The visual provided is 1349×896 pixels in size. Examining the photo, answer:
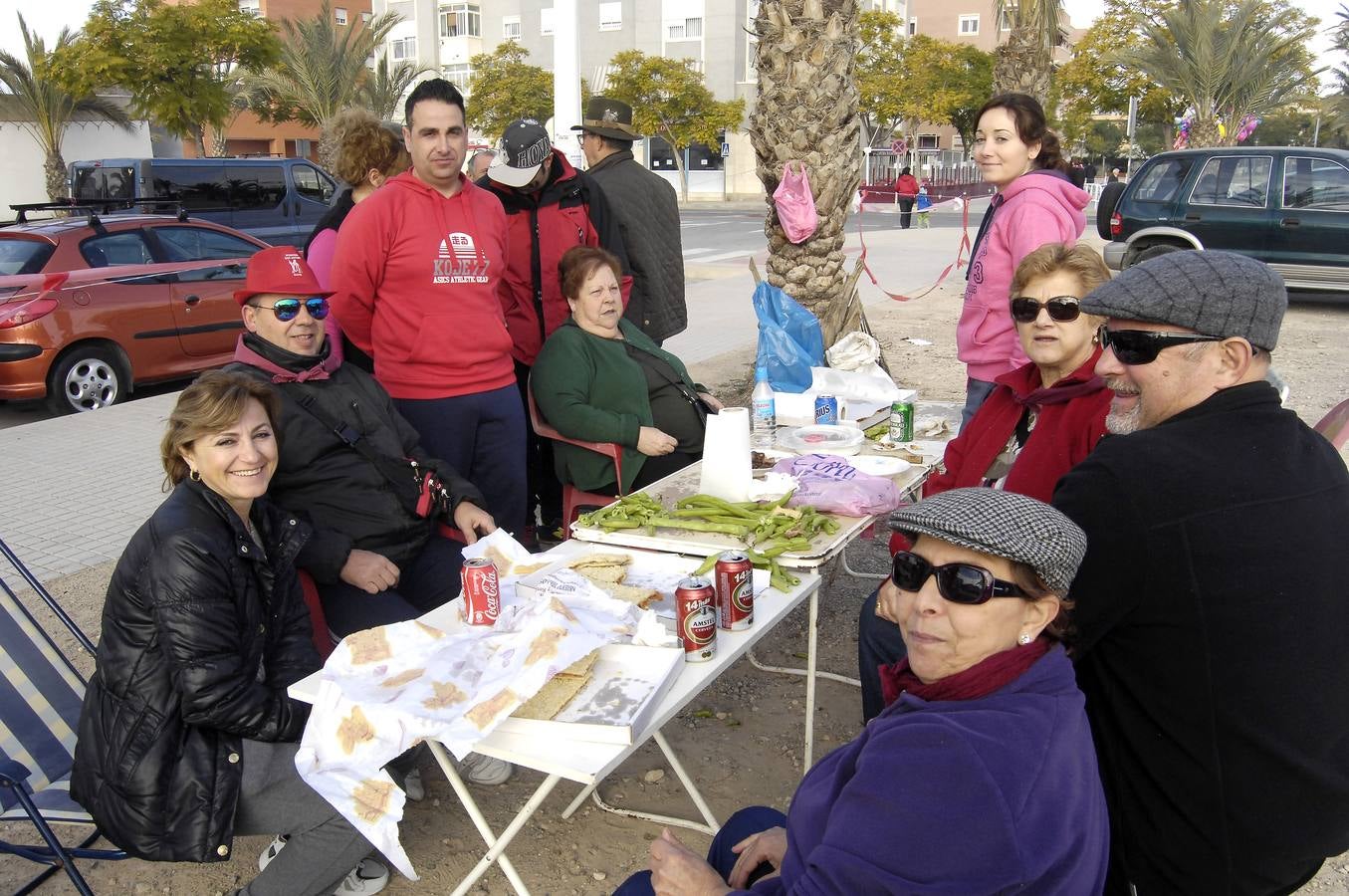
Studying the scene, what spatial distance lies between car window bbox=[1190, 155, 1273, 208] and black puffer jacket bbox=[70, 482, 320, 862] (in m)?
12.8

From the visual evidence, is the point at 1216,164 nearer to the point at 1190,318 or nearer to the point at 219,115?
the point at 1190,318

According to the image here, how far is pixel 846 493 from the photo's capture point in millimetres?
3373

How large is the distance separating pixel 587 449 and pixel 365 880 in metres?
2.02

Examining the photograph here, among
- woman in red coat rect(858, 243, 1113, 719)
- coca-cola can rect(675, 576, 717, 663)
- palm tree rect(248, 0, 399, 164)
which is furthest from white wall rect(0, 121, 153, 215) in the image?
coca-cola can rect(675, 576, 717, 663)

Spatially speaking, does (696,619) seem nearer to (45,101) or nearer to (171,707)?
(171,707)

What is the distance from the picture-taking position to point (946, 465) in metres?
3.59

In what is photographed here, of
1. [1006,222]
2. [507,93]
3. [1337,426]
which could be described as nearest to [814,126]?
[1006,222]

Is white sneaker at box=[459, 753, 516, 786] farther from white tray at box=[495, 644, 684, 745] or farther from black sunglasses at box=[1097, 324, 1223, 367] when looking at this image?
black sunglasses at box=[1097, 324, 1223, 367]

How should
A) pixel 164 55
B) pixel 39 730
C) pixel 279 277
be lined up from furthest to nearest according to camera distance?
1. pixel 164 55
2. pixel 279 277
3. pixel 39 730

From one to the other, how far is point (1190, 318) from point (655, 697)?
1330mm

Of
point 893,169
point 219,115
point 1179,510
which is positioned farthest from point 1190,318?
point 893,169

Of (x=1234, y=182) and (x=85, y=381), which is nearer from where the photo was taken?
(x=85, y=381)

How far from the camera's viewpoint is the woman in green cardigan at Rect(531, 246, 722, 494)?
4293 millimetres

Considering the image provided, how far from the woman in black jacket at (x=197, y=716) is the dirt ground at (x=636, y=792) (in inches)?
19.7
